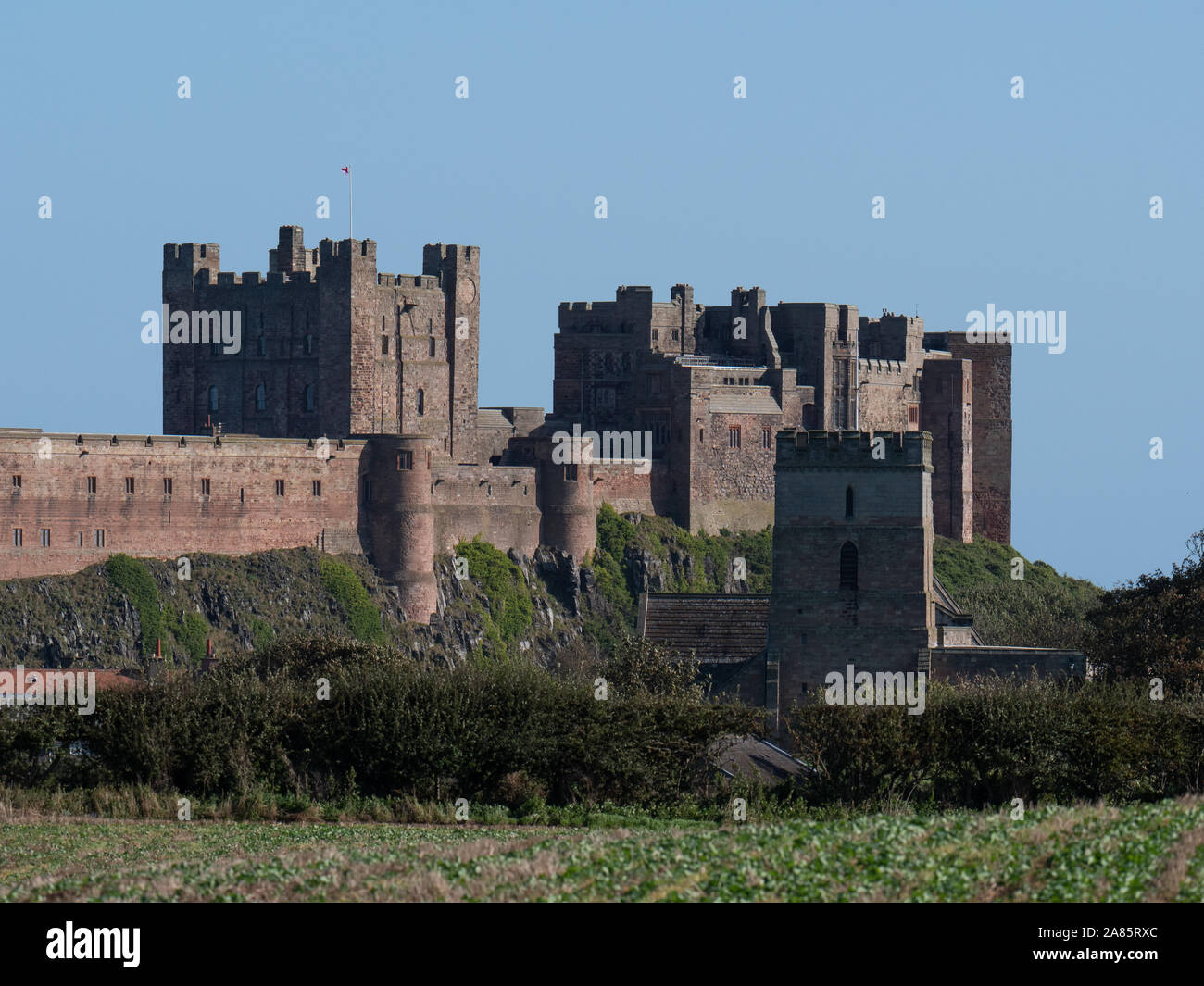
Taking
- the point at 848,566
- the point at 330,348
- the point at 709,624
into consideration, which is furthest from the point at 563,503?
the point at 848,566

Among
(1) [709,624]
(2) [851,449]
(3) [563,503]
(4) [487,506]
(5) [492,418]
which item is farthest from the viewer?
(5) [492,418]

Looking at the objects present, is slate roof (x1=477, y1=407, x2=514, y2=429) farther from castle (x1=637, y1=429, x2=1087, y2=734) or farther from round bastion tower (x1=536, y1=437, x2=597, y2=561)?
castle (x1=637, y1=429, x2=1087, y2=734)

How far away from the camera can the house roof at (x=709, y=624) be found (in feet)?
184

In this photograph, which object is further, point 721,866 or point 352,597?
point 352,597

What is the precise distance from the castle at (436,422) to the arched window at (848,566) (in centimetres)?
3213

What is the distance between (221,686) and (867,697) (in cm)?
1129

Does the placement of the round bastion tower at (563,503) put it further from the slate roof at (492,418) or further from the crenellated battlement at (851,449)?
the crenellated battlement at (851,449)

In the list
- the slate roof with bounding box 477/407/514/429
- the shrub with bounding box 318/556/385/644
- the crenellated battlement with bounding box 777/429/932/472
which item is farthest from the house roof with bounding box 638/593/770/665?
the slate roof with bounding box 477/407/514/429

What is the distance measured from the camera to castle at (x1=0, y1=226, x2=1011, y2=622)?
78.9 metres

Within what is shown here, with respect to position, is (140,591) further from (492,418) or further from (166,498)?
(492,418)

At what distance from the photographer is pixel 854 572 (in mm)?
52281

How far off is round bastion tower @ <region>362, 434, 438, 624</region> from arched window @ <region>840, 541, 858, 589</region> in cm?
3426

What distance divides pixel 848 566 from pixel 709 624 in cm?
575

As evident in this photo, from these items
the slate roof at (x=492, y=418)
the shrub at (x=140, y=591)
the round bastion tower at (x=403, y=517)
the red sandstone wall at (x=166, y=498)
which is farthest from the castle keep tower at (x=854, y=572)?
the slate roof at (x=492, y=418)
